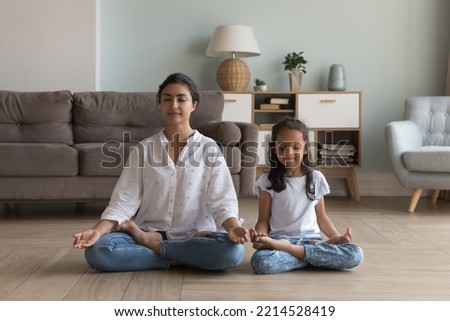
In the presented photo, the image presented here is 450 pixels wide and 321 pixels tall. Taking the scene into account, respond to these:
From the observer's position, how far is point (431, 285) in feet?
6.30

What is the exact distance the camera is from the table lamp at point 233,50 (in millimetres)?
4414

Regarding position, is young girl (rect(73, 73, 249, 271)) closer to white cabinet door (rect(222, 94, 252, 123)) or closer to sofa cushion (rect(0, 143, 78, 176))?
sofa cushion (rect(0, 143, 78, 176))

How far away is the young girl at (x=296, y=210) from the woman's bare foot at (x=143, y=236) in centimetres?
34

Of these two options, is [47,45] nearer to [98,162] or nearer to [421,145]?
[98,162]

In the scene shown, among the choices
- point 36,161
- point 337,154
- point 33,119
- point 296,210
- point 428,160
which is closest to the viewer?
point 296,210

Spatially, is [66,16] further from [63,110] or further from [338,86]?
[338,86]

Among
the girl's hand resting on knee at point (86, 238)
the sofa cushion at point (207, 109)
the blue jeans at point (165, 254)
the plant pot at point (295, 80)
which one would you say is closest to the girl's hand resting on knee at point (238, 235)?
the blue jeans at point (165, 254)

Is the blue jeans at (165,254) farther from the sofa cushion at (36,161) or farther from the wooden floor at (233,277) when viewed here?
the sofa cushion at (36,161)

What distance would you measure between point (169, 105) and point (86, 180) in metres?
1.35

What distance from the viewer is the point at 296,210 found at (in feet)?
7.30

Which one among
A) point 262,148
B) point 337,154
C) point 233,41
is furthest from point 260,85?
point 337,154

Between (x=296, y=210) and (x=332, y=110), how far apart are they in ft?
7.71

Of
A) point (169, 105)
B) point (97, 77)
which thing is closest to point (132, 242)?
point (169, 105)

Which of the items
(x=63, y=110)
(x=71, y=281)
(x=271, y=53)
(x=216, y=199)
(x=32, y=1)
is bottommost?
(x=71, y=281)
